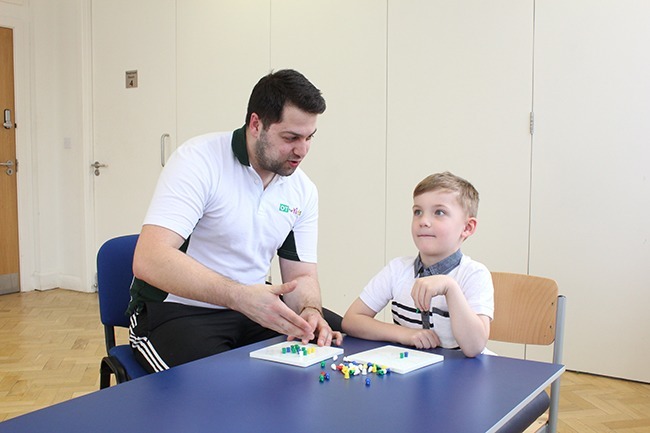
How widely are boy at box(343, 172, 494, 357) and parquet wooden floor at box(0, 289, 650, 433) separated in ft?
1.29

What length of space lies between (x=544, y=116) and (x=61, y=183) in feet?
14.3

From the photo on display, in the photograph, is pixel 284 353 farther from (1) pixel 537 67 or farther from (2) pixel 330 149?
(2) pixel 330 149

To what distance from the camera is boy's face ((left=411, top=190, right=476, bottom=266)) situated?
1.72 metres

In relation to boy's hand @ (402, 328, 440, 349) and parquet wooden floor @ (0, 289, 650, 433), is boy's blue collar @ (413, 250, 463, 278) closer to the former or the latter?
boy's hand @ (402, 328, 440, 349)

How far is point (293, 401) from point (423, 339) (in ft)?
1.64

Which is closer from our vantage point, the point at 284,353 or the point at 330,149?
the point at 284,353

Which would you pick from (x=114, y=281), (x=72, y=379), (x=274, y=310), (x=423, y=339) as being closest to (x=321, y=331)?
(x=274, y=310)

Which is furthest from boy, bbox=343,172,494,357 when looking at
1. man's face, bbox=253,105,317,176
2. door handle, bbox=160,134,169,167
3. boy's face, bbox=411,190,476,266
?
door handle, bbox=160,134,169,167

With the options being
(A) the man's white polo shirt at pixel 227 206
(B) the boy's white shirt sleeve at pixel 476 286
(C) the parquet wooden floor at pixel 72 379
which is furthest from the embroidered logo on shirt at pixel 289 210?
(C) the parquet wooden floor at pixel 72 379

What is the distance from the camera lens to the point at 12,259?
234 inches

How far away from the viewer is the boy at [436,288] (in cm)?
151

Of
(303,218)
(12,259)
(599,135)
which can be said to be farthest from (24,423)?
(12,259)

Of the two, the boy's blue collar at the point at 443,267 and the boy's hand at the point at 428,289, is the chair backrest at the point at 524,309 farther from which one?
the boy's hand at the point at 428,289

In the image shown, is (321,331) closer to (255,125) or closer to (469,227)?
(469,227)
